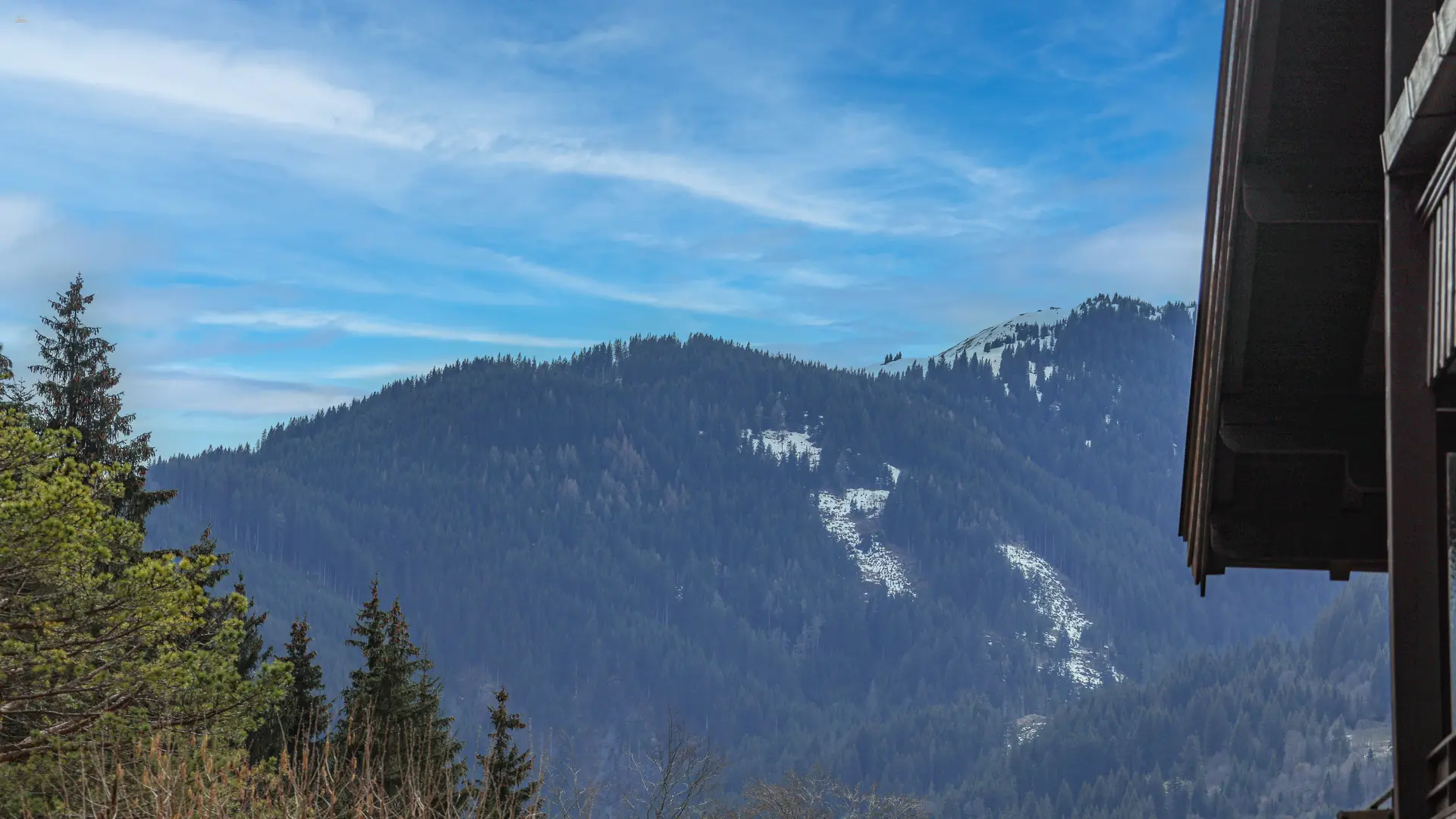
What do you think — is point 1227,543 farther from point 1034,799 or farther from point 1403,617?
point 1034,799

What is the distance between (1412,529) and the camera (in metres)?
6.70

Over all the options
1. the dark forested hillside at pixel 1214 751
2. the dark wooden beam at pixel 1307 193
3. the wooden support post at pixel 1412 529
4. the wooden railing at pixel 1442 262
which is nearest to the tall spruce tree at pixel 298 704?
the dark wooden beam at pixel 1307 193

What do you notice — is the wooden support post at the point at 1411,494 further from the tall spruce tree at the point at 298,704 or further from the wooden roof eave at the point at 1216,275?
the tall spruce tree at the point at 298,704

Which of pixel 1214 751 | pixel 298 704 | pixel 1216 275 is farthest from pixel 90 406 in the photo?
pixel 1214 751

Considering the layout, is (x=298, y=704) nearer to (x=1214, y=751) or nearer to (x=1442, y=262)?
(x=1442, y=262)

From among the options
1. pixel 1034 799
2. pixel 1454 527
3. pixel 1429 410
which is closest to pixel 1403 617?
pixel 1429 410

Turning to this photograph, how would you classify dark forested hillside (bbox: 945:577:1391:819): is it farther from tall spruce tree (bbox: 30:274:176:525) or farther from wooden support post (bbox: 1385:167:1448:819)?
wooden support post (bbox: 1385:167:1448:819)

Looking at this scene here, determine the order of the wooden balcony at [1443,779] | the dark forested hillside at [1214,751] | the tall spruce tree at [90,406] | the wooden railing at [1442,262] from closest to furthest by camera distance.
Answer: the wooden balcony at [1443,779] < the wooden railing at [1442,262] < the tall spruce tree at [90,406] < the dark forested hillside at [1214,751]

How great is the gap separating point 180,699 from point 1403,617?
15.0 m

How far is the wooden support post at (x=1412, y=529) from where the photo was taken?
658 centimetres

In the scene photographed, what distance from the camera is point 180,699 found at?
17.5 meters

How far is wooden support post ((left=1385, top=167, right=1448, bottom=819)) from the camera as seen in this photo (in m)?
6.58

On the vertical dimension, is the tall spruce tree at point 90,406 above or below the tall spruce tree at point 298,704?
above

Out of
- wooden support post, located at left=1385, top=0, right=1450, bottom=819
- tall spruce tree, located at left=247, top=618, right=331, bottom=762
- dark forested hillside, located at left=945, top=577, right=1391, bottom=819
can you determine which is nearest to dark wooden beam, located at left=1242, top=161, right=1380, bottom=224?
wooden support post, located at left=1385, top=0, right=1450, bottom=819
